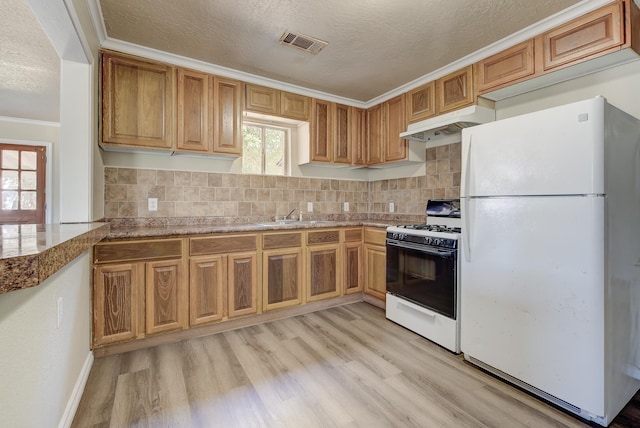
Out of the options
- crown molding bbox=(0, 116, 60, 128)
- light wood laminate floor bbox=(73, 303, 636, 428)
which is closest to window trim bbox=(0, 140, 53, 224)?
crown molding bbox=(0, 116, 60, 128)

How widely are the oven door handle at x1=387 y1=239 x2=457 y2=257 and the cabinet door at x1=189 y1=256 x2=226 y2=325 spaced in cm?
154

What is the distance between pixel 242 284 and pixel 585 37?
10.1 ft

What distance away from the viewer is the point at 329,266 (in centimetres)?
315

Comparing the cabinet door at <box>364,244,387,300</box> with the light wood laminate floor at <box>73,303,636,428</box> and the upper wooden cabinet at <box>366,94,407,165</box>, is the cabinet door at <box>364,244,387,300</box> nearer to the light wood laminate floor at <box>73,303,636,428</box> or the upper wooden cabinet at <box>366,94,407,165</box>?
the light wood laminate floor at <box>73,303,636,428</box>

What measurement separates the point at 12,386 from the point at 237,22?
7.47 feet

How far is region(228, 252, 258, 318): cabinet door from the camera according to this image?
2.58 m

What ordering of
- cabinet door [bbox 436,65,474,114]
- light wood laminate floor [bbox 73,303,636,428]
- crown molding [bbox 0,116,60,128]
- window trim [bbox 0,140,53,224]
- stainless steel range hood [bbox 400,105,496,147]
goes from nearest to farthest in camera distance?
1. light wood laminate floor [bbox 73,303,636,428]
2. stainless steel range hood [bbox 400,105,496,147]
3. cabinet door [bbox 436,65,474,114]
4. crown molding [bbox 0,116,60,128]
5. window trim [bbox 0,140,53,224]

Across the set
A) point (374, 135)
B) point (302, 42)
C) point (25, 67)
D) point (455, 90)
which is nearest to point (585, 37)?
point (455, 90)

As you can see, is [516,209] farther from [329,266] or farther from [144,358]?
[144,358]

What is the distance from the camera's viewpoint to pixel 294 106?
10.7ft

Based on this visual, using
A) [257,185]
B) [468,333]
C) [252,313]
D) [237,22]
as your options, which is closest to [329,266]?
[252,313]

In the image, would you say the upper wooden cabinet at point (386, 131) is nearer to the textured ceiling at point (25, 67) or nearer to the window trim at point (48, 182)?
the textured ceiling at point (25, 67)

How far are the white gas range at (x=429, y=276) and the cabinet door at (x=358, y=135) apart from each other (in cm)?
117

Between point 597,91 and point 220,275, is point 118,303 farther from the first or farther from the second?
point 597,91
